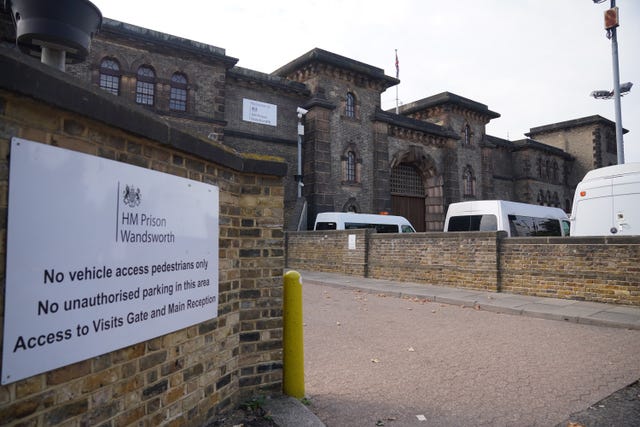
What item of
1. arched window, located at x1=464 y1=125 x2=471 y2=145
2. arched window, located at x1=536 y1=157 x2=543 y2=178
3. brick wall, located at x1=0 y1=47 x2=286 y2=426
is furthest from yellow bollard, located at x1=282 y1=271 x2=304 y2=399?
arched window, located at x1=536 y1=157 x2=543 y2=178

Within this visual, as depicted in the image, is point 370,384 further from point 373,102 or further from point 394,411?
point 373,102

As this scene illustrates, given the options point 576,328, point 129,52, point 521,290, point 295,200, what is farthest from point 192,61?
point 576,328

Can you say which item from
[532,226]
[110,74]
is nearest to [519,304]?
[532,226]

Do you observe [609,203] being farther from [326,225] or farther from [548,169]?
[548,169]

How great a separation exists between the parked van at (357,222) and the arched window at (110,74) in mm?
10960

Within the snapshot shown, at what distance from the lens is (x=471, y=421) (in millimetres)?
3463

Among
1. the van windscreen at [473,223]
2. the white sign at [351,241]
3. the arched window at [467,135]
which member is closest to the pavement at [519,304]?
the white sign at [351,241]

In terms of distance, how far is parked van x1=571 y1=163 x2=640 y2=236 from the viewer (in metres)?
9.59

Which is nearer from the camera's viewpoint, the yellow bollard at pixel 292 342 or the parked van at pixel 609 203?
the yellow bollard at pixel 292 342

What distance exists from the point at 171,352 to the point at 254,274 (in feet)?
3.34

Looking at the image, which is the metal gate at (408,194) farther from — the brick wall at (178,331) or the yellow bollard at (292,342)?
the brick wall at (178,331)

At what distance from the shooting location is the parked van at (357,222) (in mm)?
19281

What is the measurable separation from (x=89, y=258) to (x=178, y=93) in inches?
801

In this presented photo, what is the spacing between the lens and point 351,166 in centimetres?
2552
